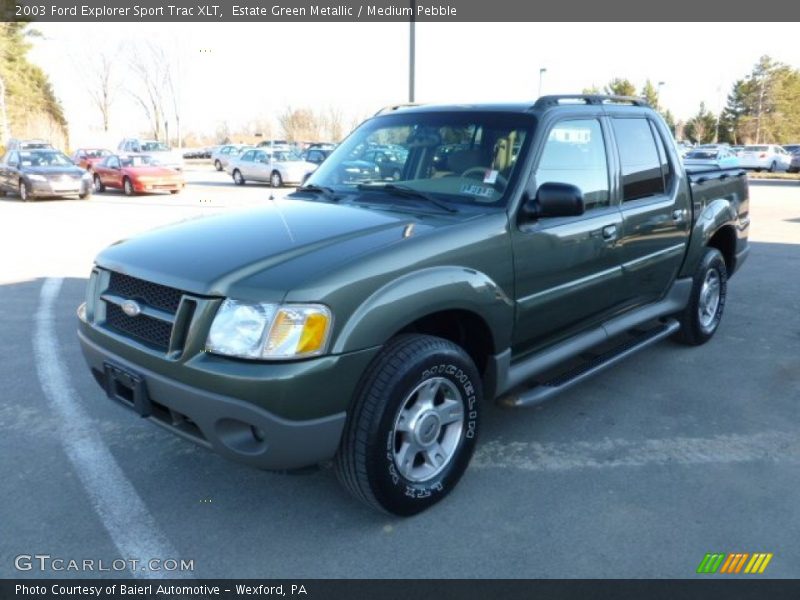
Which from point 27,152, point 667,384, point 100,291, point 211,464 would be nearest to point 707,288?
point 667,384

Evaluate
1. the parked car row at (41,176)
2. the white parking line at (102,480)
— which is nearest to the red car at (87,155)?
the parked car row at (41,176)

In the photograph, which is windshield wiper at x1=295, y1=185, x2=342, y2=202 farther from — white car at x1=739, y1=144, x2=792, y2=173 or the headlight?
white car at x1=739, y1=144, x2=792, y2=173

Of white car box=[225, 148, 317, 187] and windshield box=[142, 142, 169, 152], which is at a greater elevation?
windshield box=[142, 142, 169, 152]

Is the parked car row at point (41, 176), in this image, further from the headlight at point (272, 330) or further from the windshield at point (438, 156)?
the headlight at point (272, 330)

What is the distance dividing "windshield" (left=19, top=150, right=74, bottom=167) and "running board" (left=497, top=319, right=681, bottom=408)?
20.6 metres

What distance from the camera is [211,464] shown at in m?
3.62

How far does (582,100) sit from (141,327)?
9.85 ft

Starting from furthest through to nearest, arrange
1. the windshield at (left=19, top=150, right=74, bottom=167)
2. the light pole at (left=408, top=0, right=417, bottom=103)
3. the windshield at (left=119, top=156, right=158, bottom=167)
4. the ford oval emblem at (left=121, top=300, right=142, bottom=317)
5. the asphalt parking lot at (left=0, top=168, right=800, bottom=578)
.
Result: the windshield at (left=119, top=156, right=158, bottom=167) < the windshield at (left=19, top=150, right=74, bottom=167) < the light pole at (left=408, top=0, right=417, bottom=103) < the ford oval emblem at (left=121, top=300, right=142, bottom=317) < the asphalt parking lot at (left=0, top=168, right=800, bottom=578)

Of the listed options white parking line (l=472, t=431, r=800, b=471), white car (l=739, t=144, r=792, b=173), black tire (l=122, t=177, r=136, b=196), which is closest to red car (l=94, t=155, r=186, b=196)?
black tire (l=122, t=177, r=136, b=196)

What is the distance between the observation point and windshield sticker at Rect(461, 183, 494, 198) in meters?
3.59

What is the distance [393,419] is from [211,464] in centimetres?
133

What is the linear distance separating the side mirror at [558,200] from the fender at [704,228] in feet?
7.17

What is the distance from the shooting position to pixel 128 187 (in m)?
22.4

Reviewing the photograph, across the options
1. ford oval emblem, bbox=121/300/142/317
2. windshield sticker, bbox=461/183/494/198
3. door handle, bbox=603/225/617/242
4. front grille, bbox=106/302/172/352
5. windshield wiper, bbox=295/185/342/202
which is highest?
windshield sticker, bbox=461/183/494/198
